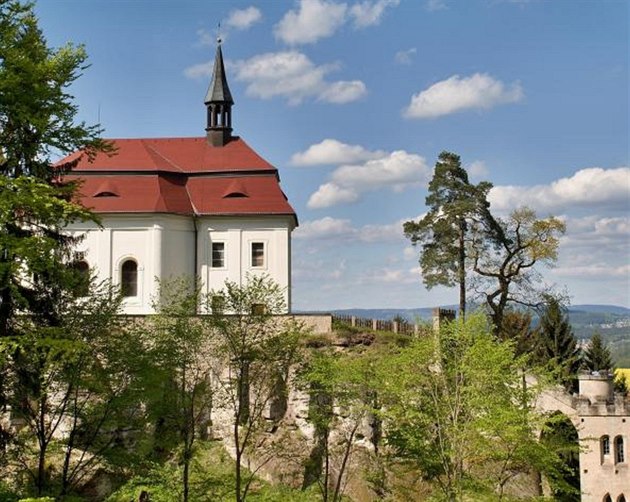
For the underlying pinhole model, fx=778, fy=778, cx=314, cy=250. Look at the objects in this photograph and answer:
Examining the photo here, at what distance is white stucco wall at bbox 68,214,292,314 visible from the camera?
36.0 meters

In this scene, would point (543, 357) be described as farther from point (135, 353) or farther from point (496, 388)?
point (135, 353)

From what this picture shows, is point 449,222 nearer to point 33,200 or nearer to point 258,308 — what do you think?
point 258,308

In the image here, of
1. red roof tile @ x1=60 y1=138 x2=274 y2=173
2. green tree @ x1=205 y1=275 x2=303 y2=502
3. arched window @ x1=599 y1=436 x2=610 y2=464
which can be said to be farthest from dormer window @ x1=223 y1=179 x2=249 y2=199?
arched window @ x1=599 y1=436 x2=610 y2=464

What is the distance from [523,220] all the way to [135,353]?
22.5 metres

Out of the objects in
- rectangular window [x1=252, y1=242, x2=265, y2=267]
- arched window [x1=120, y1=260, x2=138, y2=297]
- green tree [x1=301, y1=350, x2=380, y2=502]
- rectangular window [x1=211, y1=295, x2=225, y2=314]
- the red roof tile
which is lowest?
green tree [x1=301, y1=350, x2=380, y2=502]

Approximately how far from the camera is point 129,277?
3616 cm

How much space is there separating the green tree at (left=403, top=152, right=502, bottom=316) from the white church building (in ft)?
21.6

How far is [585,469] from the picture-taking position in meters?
33.9

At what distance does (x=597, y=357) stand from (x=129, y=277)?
2957 cm

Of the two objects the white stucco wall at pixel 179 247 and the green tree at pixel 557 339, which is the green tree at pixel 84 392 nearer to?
the white stucco wall at pixel 179 247

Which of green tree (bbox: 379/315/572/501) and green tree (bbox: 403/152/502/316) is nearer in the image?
green tree (bbox: 379/315/572/501)

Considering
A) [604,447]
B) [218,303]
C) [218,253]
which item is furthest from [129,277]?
[604,447]

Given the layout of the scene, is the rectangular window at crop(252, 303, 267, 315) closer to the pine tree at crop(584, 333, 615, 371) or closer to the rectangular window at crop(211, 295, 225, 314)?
the rectangular window at crop(211, 295, 225, 314)

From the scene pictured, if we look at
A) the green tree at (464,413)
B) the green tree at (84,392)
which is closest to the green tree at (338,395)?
the green tree at (464,413)
